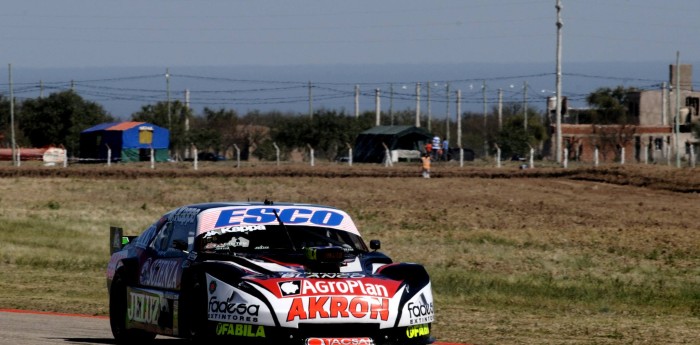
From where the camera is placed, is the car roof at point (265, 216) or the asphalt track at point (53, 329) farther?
the asphalt track at point (53, 329)

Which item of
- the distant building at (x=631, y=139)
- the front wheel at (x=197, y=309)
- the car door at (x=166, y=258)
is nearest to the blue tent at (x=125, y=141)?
the distant building at (x=631, y=139)

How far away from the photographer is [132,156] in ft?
279

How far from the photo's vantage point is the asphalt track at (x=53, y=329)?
13.7 meters

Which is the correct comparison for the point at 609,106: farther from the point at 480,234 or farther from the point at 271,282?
the point at 271,282

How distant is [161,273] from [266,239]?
100 centimetres

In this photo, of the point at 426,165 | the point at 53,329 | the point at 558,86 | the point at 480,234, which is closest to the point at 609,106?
the point at 558,86

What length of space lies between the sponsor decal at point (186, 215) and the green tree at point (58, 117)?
9380 centimetres

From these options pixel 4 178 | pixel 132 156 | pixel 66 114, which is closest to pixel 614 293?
pixel 4 178

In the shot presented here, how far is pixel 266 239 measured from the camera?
1196 centimetres

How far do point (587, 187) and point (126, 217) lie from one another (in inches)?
740

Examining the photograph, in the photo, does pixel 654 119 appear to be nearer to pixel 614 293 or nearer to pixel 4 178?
pixel 4 178

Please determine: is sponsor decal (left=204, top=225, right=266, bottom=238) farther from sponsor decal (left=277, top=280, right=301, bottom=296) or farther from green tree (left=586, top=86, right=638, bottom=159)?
green tree (left=586, top=86, right=638, bottom=159)

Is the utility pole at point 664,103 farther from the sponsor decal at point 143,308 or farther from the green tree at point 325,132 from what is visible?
the sponsor decal at point 143,308

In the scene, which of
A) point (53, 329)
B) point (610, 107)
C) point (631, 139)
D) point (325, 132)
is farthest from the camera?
point (610, 107)
